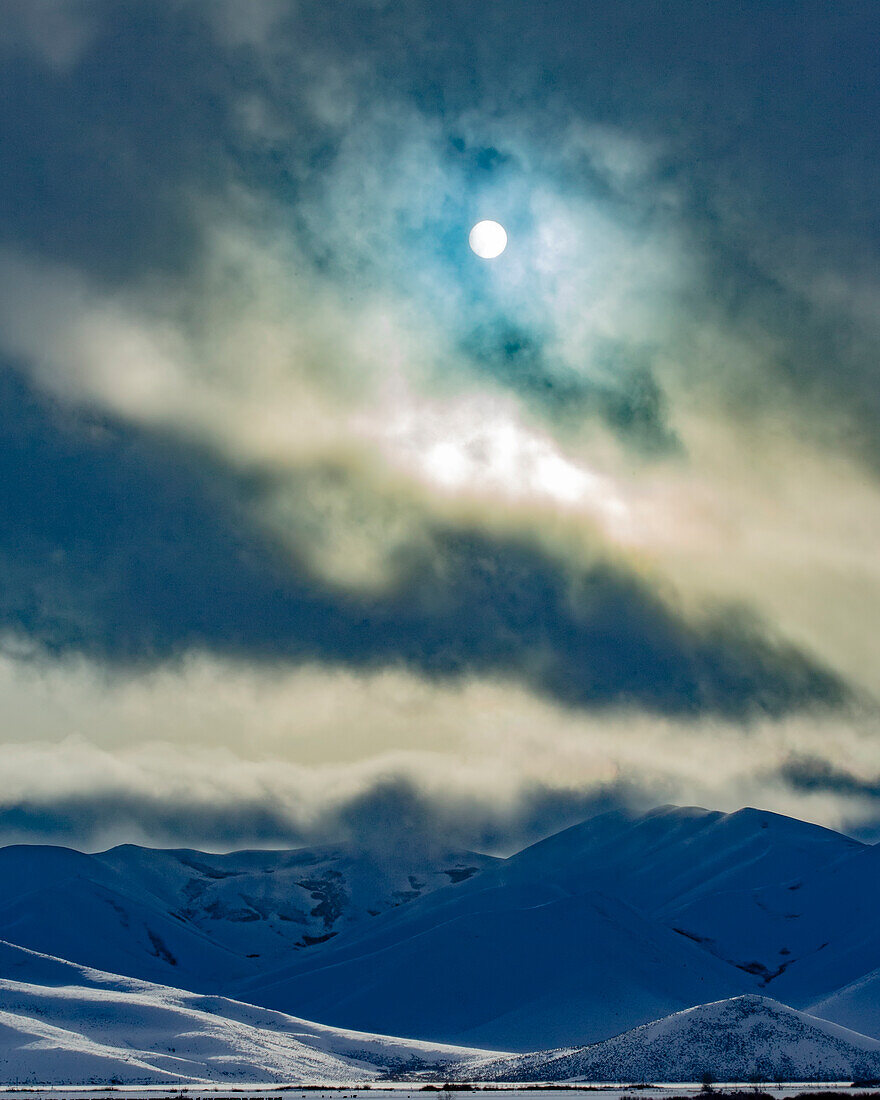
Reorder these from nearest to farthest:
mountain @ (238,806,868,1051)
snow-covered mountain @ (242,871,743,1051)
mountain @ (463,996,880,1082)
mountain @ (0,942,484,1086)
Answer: mountain @ (0,942,484,1086) < mountain @ (463,996,880,1082) < snow-covered mountain @ (242,871,743,1051) < mountain @ (238,806,868,1051)

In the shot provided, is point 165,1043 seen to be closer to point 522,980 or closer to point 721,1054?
point 721,1054

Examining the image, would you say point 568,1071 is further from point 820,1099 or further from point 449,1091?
point 820,1099

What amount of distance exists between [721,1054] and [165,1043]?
46220mm

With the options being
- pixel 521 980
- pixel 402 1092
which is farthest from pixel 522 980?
pixel 402 1092

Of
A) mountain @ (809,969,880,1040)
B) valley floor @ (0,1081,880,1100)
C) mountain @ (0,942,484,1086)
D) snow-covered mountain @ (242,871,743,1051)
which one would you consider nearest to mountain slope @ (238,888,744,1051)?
snow-covered mountain @ (242,871,743,1051)

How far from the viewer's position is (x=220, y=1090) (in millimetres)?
69625

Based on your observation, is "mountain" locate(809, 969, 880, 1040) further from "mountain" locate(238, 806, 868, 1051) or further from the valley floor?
the valley floor

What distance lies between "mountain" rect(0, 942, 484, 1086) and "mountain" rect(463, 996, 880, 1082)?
1616 cm

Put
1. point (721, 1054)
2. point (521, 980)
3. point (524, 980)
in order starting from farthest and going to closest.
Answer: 1. point (521, 980)
2. point (524, 980)
3. point (721, 1054)

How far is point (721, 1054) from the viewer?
8738 cm

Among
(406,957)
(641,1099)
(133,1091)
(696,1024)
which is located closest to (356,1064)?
(696,1024)

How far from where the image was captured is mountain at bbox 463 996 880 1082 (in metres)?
83.9

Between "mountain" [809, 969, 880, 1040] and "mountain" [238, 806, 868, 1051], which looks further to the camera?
"mountain" [238, 806, 868, 1051]

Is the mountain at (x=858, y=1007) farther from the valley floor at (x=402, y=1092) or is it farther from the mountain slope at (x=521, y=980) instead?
the valley floor at (x=402, y=1092)
